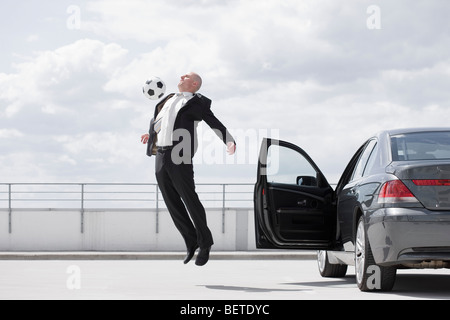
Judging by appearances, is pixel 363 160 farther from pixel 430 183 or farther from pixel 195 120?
pixel 195 120

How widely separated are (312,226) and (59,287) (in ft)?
10.1

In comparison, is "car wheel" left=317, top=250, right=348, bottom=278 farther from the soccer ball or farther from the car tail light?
the car tail light

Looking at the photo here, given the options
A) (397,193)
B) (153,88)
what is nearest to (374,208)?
(397,193)

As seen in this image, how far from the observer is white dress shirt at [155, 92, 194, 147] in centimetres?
979

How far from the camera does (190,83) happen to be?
10141 millimetres

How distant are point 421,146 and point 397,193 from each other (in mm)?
1000

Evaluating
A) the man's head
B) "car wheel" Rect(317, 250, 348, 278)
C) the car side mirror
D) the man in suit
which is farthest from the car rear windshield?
"car wheel" Rect(317, 250, 348, 278)

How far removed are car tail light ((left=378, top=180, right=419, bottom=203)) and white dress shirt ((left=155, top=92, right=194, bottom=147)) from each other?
2658 mm

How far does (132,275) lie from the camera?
12586 millimetres

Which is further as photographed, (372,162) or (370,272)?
(372,162)

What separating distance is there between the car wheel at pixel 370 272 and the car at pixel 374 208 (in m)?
0.01

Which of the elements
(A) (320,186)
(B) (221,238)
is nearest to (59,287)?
(A) (320,186)
